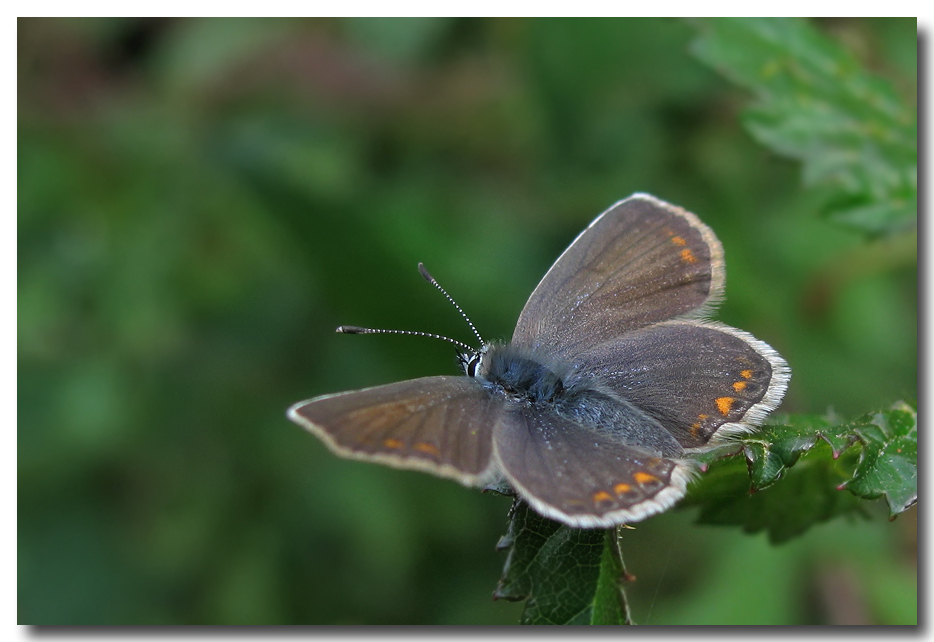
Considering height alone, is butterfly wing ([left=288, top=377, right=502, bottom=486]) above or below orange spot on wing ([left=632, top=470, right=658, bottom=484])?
above

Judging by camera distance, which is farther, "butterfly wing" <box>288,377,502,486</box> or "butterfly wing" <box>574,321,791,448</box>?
"butterfly wing" <box>574,321,791,448</box>

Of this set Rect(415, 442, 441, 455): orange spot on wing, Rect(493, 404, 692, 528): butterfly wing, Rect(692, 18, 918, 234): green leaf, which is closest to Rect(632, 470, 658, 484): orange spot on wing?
Rect(493, 404, 692, 528): butterfly wing

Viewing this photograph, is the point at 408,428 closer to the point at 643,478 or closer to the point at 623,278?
the point at 643,478

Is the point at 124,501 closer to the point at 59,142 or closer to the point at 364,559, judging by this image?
the point at 364,559

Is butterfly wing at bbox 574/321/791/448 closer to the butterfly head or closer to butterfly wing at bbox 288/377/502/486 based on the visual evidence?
the butterfly head

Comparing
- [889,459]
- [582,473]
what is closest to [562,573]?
[582,473]

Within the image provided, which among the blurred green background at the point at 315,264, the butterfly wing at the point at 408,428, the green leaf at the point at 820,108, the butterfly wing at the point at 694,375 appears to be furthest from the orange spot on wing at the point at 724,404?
the blurred green background at the point at 315,264

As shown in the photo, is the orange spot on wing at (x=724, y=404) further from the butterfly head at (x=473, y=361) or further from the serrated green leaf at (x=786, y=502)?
the butterfly head at (x=473, y=361)

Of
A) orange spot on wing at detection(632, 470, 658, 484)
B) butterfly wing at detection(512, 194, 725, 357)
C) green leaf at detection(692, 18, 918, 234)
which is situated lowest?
orange spot on wing at detection(632, 470, 658, 484)
